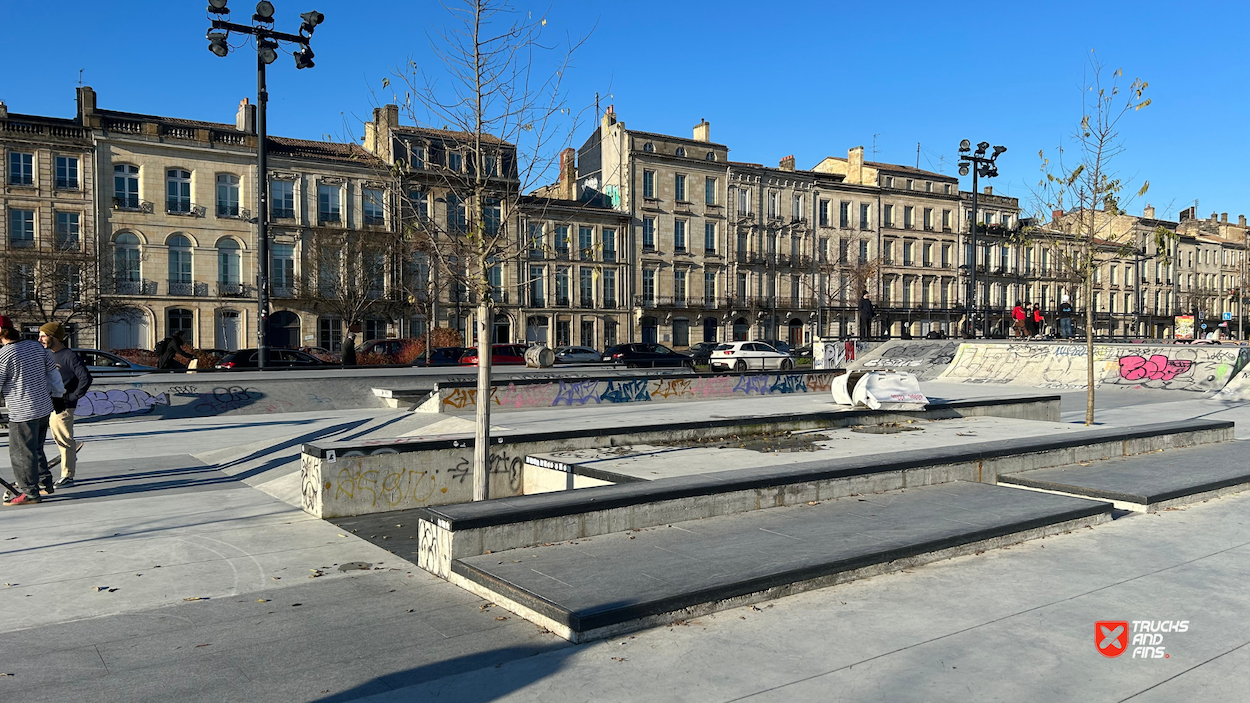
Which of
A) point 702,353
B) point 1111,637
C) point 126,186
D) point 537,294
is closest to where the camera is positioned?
point 1111,637

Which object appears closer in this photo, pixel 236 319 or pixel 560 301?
pixel 236 319

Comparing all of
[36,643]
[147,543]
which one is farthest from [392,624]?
[147,543]

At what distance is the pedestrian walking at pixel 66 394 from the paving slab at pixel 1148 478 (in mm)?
9910

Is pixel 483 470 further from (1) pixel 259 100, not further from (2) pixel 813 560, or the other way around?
(1) pixel 259 100

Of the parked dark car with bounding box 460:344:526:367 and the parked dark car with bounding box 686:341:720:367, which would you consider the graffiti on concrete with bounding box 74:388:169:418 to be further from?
the parked dark car with bounding box 686:341:720:367

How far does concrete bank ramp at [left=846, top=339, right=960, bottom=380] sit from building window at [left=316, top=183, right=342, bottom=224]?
2912 centimetres

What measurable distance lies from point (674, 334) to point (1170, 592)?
5435cm

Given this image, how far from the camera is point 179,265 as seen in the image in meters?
43.4

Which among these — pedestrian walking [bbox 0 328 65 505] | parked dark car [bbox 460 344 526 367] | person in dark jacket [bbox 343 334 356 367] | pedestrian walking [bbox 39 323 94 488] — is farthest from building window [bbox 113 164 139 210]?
pedestrian walking [bbox 0 328 65 505]

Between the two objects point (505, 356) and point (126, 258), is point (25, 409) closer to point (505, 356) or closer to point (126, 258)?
point (505, 356)

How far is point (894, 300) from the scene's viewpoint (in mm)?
68750

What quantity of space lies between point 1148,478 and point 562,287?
47186 millimetres

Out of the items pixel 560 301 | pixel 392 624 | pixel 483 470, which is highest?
pixel 560 301

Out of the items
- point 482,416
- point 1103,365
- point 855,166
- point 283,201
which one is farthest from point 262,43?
point 855,166
